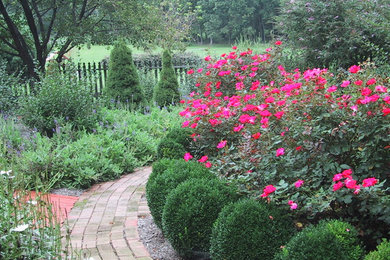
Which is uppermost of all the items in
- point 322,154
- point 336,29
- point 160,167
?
point 336,29

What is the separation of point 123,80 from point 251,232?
6984 mm

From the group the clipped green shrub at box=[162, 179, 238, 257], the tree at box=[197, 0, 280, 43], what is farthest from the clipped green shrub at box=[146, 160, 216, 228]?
the tree at box=[197, 0, 280, 43]

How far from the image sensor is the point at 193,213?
2.95 m

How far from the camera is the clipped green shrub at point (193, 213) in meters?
2.95

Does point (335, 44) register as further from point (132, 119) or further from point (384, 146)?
point (384, 146)

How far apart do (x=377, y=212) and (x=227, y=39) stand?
38985mm

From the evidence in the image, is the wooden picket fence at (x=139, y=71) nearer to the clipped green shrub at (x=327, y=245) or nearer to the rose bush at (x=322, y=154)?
the rose bush at (x=322, y=154)

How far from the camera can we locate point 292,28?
11.3m

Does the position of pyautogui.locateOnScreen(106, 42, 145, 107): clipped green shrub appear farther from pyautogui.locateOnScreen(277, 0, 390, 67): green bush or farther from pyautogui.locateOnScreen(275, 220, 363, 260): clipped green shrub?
pyautogui.locateOnScreen(275, 220, 363, 260): clipped green shrub

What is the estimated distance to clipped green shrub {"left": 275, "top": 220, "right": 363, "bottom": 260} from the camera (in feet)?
7.30

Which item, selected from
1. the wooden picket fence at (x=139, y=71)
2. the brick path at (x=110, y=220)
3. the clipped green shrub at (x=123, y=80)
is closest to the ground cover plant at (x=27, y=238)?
the brick path at (x=110, y=220)

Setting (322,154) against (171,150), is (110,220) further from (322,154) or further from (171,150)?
(322,154)

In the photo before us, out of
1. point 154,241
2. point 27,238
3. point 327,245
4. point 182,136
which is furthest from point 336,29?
point 27,238

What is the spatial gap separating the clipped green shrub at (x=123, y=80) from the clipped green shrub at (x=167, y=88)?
0.58 metres
